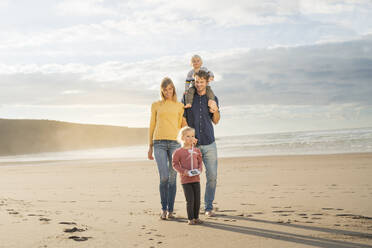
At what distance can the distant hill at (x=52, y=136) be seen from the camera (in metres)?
Answer: 52.2

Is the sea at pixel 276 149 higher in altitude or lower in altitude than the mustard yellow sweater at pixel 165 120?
lower

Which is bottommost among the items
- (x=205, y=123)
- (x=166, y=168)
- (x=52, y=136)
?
(x=166, y=168)

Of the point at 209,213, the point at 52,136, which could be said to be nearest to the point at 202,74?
the point at 209,213

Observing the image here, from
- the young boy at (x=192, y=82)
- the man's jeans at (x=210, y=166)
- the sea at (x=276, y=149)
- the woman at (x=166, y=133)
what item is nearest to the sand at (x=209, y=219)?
the man's jeans at (x=210, y=166)

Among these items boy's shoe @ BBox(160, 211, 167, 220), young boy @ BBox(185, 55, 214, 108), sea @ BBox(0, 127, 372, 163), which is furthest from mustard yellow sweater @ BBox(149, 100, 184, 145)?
sea @ BBox(0, 127, 372, 163)

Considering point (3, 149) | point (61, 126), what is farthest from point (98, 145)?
point (3, 149)

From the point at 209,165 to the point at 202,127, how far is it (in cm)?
56

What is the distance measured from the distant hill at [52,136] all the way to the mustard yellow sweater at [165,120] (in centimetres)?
4739

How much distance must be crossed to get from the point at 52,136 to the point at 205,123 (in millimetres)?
59056

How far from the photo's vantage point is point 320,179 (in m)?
8.78

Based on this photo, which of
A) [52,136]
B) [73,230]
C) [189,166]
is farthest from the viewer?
[52,136]

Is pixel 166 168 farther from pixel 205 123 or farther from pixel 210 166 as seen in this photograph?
pixel 205 123

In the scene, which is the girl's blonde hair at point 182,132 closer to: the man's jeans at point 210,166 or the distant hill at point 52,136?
the man's jeans at point 210,166

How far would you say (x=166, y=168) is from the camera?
16.0ft
